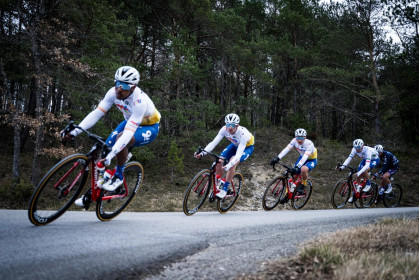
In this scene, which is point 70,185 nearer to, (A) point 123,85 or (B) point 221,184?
(A) point 123,85

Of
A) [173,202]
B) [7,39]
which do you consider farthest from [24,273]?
[7,39]

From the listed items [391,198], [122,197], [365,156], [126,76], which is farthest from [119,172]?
[391,198]

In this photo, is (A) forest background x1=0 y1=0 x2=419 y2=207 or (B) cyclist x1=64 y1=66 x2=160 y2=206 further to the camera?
(A) forest background x1=0 y1=0 x2=419 y2=207

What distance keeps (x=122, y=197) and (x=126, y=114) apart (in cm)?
156

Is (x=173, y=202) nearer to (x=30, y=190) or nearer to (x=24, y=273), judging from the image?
(x=30, y=190)

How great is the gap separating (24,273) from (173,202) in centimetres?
995

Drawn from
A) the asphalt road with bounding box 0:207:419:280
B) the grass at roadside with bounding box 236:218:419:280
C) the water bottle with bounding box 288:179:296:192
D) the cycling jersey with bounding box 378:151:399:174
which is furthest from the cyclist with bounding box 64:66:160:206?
the cycling jersey with bounding box 378:151:399:174

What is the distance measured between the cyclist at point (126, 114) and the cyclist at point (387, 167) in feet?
38.6

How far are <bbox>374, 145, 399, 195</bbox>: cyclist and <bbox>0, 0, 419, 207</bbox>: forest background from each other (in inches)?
257

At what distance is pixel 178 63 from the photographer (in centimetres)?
1446

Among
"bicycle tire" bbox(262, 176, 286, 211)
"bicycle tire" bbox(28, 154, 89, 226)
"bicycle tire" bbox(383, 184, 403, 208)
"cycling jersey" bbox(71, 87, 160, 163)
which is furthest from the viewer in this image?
"bicycle tire" bbox(383, 184, 403, 208)

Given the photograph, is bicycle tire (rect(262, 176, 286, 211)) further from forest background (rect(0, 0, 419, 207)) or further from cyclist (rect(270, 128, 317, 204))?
forest background (rect(0, 0, 419, 207))

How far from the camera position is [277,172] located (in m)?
17.5

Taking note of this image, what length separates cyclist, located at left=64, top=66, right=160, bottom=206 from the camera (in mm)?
4160
